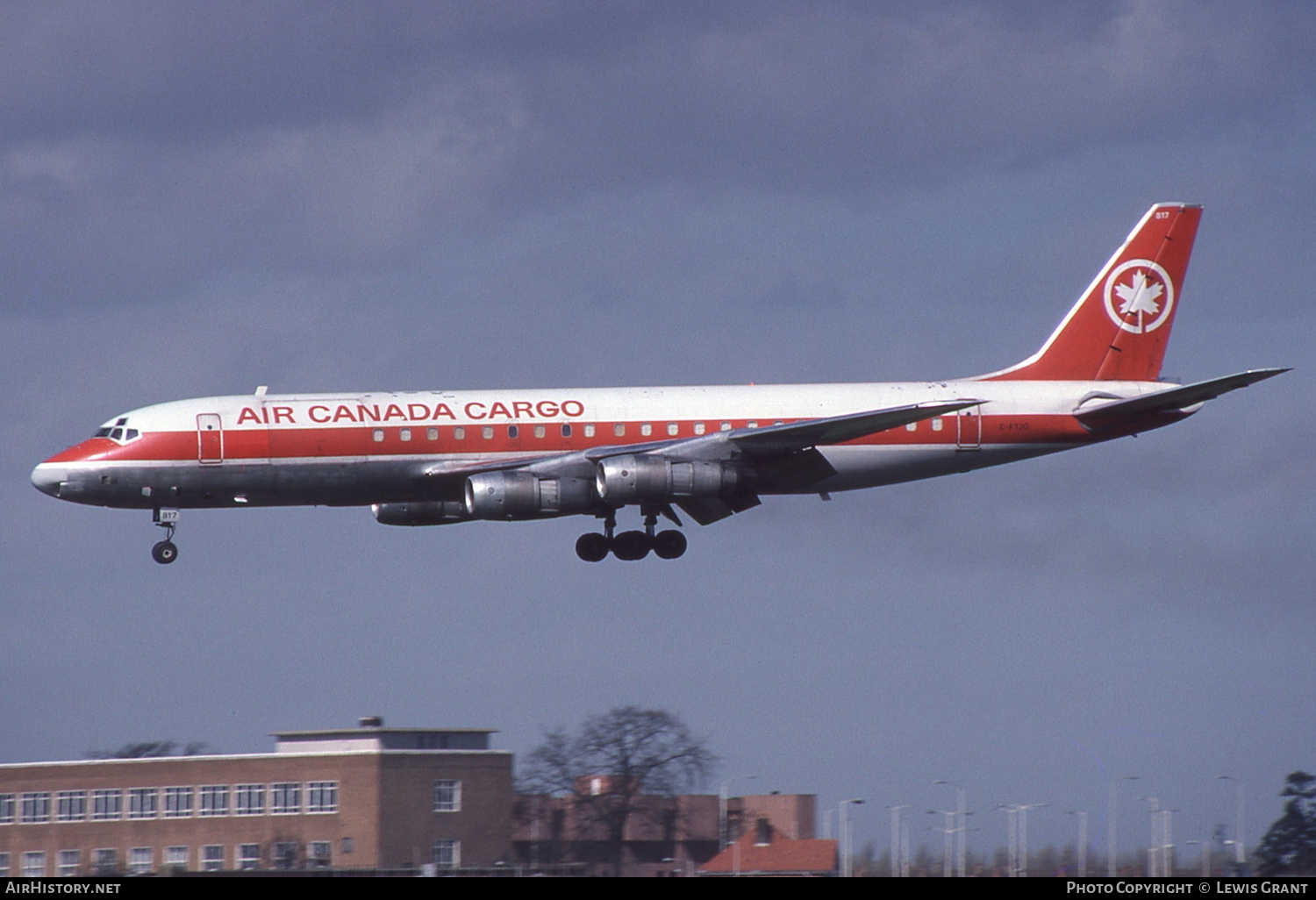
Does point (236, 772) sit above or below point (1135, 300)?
below

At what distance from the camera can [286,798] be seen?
83125 mm

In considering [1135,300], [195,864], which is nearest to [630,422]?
[1135,300]

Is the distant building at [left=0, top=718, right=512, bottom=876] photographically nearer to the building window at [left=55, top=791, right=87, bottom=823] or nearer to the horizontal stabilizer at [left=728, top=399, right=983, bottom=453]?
the building window at [left=55, top=791, right=87, bottom=823]

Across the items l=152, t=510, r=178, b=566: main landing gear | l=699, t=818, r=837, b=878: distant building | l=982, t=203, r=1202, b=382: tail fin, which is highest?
l=982, t=203, r=1202, b=382: tail fin

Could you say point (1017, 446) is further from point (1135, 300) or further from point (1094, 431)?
point (1135, 300)

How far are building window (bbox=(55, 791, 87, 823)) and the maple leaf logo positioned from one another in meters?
53.5

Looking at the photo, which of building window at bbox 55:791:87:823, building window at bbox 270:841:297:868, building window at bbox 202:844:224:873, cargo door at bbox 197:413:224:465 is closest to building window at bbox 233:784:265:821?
building window at bbox 202:844:224:873

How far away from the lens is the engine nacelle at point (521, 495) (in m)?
56.0

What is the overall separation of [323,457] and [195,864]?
30.8m

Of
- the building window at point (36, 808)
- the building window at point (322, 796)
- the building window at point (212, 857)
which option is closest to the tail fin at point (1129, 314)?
the building window at point (322, 796)

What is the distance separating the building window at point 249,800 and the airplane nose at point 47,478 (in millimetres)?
28921

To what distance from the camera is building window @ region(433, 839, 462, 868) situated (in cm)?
7988

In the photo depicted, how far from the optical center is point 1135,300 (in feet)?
217

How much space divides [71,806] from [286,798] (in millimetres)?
11632
